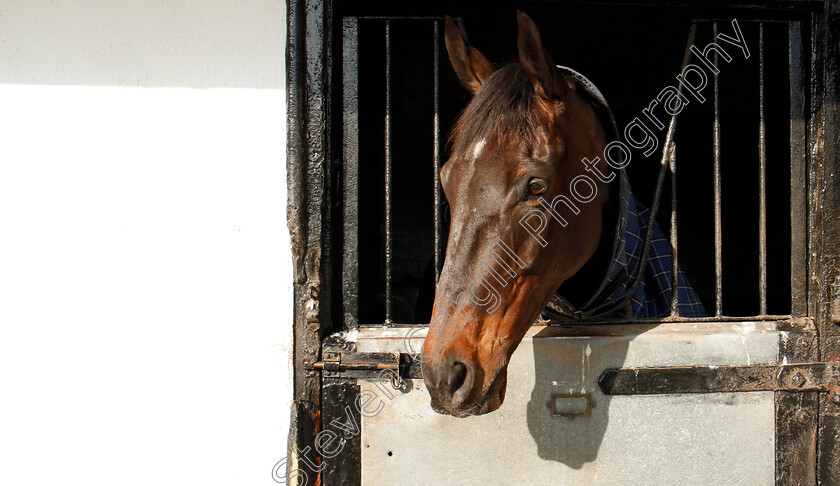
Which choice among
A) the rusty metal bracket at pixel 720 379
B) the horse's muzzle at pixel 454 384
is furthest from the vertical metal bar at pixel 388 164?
the rusty metal bracket at pixel 720 379

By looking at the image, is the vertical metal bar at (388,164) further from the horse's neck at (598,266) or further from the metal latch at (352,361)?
the horse's neck at (598,266)

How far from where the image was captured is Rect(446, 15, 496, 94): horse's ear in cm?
159

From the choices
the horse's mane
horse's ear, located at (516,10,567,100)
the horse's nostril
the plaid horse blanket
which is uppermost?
horse's ear, located at (516,10,567,100)

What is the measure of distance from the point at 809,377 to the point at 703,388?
1.14 ft

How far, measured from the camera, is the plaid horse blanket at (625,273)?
1664 millimetres

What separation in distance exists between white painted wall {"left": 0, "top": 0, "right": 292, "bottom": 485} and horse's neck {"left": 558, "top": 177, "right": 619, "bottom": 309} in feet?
3.02

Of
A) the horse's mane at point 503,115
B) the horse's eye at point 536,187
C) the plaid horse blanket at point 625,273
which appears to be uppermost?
the horse's mane at point 503,115

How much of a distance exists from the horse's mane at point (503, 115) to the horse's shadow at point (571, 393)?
0.66 m

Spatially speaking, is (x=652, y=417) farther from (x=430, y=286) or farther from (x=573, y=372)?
(x=430, y=286)

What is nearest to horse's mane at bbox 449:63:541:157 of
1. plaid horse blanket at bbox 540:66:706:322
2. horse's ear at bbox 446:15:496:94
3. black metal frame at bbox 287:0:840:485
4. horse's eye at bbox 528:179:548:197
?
horse's eye at bbox 528:179:548:197

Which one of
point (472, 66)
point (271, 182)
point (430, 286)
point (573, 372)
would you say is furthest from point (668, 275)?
point (271, 182)

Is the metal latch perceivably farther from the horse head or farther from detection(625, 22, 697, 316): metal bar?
detection(625, 22, 697, 316): metal bar

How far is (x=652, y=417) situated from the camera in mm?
1680

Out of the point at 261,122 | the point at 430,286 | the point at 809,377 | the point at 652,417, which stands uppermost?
the point at 261,122
